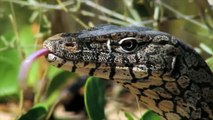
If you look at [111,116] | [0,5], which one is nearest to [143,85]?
[111,116]

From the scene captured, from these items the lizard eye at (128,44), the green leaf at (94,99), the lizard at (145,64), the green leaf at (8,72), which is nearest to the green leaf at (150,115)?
the lizard at (145,64)

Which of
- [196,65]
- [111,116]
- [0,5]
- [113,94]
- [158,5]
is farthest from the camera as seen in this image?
[0,5]

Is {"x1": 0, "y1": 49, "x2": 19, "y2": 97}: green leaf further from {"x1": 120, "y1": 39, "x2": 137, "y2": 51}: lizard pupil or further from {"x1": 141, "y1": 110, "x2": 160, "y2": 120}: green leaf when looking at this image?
{"x1": 120, "y1": 39, "x2": 137, "y2": 51}: lizard pupil

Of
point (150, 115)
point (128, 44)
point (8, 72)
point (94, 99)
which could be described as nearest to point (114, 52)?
point (128, 44)

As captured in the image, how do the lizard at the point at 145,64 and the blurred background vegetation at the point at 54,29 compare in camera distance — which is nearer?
the lizard at the point at 145,64

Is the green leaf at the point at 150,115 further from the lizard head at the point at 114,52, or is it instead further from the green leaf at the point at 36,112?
the green leaf at the point at 36,112

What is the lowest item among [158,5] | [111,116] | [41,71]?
[111,116]

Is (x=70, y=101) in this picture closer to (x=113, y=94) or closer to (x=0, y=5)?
(x=113, y=94)
